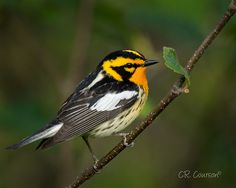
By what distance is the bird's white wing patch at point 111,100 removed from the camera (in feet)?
16.1

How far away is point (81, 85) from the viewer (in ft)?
17.0

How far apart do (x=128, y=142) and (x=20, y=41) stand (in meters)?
3.63

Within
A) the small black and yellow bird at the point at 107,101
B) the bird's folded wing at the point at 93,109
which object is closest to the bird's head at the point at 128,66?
the small black and yellow bird at the point at 107,101

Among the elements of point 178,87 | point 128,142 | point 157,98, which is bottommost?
point 157,98

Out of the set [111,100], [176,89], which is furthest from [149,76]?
[176,89]

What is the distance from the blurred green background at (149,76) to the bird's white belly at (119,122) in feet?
0.40

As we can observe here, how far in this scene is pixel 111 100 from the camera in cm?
498

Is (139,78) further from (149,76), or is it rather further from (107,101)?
(149,76)

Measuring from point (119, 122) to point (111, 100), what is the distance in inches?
8.4

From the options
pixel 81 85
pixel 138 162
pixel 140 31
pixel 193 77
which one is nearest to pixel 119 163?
pixel 138 162

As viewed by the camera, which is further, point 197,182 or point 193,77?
point 193,77

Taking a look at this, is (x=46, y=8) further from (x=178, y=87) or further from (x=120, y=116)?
(x=178, y=87)

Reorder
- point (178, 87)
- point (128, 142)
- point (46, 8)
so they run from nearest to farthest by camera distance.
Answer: point (178, 87), point (128, 142), point (46, 8)

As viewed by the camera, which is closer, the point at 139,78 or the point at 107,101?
the point at 107,101
